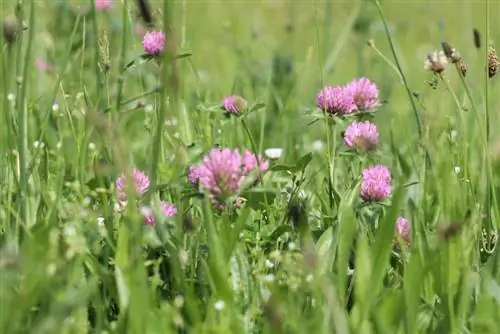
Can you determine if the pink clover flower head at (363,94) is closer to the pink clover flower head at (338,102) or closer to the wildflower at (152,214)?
the pink clover flower head at (338,102)

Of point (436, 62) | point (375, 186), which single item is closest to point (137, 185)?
point (375, 186)

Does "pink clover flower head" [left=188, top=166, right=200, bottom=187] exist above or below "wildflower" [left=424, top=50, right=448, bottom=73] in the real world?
below

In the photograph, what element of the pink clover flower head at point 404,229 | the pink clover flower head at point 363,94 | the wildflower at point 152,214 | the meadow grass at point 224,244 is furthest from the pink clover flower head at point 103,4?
the pink clover flower head at point 404,229

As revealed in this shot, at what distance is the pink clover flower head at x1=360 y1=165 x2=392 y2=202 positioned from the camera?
1.57 m

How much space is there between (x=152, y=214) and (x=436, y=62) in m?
0.53

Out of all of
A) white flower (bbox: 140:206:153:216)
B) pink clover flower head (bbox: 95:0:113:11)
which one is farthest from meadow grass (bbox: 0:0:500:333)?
pink clover flower head (bbox: 95:0:113:11)

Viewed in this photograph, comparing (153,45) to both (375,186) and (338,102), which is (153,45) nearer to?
(338,102)

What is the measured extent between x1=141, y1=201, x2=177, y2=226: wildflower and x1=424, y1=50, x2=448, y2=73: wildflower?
0.47m

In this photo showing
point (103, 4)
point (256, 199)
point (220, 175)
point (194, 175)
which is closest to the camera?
point (220, 175)

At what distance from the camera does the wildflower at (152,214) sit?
1.42 m

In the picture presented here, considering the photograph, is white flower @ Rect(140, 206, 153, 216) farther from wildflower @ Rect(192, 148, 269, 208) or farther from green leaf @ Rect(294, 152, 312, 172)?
green leaf @ Rect(294, 152, 312, 172)

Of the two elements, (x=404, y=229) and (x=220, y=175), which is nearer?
(x=220, y=175)

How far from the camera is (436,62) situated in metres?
1.60

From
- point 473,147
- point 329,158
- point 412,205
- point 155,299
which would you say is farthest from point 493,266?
point 473,147
